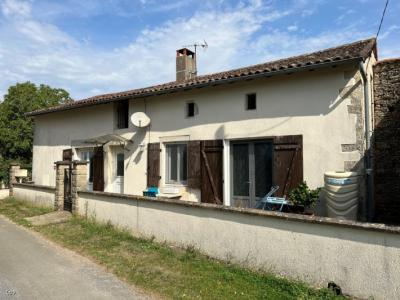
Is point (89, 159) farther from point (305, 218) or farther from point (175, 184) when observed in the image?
point (305, 218)

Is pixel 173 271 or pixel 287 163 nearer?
pixel 173 271

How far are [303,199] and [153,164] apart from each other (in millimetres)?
5189

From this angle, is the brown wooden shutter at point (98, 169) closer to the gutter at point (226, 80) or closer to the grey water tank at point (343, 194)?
the gutter at point (226, 80)

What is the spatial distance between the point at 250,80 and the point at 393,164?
3.79 metres

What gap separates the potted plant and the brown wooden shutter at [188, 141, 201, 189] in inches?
120

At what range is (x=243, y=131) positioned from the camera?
30.1ft

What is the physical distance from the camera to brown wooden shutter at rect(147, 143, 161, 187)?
11188mm

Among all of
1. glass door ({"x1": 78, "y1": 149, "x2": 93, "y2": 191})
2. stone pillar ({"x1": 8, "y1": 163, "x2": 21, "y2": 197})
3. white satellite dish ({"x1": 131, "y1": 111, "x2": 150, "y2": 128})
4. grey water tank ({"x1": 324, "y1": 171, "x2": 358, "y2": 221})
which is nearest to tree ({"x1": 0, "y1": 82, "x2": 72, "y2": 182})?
stone pillar ({"x1": 8, "y1": 163, "x2": 21, "y2": 197})

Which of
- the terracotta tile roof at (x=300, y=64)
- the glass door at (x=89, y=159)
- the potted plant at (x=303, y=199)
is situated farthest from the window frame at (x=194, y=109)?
the glass door at (x=89, y=159)

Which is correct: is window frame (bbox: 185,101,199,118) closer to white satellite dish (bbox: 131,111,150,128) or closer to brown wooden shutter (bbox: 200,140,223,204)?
brown wooden shutter (bbox: 200,140,223,204)

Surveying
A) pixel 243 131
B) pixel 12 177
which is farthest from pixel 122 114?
pixel 12 177

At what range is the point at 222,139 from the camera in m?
9.60

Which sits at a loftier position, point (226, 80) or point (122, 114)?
point (226, 80)

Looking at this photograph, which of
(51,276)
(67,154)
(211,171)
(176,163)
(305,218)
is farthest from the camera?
(67,154)
